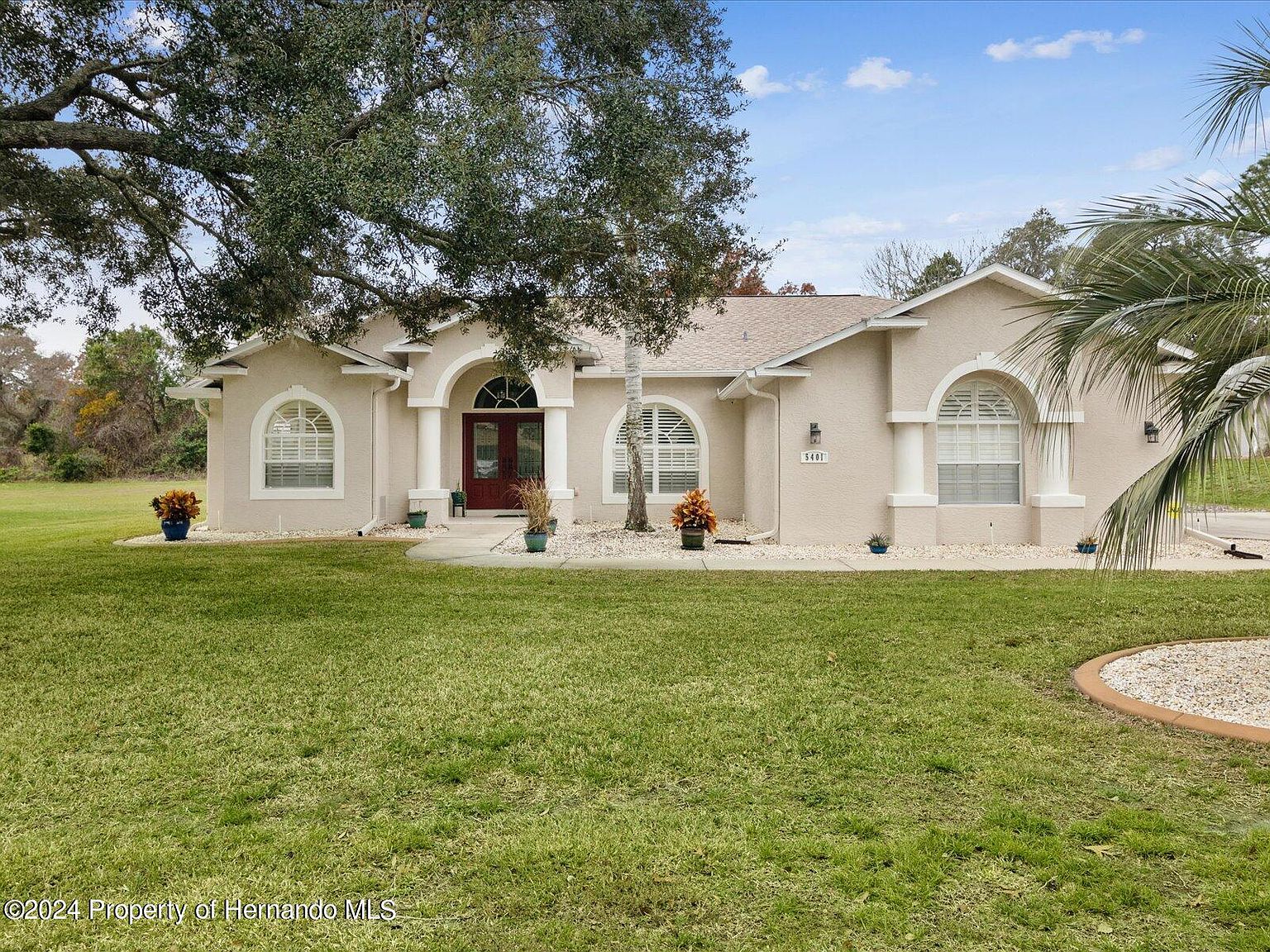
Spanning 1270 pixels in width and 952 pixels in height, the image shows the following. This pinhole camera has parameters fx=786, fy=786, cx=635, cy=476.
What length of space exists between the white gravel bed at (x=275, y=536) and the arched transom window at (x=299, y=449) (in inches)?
41.1

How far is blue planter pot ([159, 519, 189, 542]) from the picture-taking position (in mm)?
14586

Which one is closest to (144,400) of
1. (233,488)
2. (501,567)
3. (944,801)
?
(233,488)

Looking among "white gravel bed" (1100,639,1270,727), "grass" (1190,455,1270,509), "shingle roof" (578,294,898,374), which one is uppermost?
"shingle roof" (578,294,898,374)

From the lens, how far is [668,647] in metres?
6.74

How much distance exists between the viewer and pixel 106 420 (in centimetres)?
4375

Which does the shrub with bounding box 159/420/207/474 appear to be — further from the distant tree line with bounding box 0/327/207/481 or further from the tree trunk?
the tree trunk

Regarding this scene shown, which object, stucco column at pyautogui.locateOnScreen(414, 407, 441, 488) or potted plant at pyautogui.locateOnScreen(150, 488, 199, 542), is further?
stucco column at pyautogui.locateOnScreen(414, 407, 441, 488)

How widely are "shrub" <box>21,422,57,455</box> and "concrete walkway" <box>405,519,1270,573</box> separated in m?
40.9

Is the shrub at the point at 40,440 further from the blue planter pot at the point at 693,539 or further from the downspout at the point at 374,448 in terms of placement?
the blue planter pot at the point at 693,539

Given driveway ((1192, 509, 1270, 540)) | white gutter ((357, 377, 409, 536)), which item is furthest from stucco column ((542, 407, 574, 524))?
driveway ((1192, 509, 1270, 540))

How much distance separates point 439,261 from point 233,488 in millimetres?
8906

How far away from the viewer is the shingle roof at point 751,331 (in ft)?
57.1

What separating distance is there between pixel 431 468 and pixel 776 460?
7229mm

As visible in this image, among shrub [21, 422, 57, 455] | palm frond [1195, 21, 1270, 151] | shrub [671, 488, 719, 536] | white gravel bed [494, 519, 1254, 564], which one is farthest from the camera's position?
shrub [21, 422, 57, 455]
